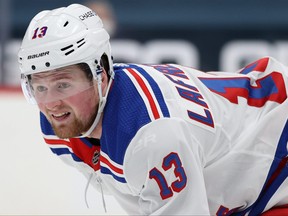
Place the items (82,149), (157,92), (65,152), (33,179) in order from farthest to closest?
(33,179)
(65,152)
(82,149)
(157,92)

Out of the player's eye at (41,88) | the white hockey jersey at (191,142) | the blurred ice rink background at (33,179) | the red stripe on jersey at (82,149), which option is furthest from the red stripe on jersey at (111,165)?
the blurred ice rink background at (33,179)

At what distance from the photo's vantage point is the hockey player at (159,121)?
1.88 metres

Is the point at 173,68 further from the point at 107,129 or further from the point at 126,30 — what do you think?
the point at 126,30

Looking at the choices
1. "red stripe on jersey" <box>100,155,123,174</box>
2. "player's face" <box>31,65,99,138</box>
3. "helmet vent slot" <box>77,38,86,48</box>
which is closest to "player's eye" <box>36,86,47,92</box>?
"player's face" <box>31,65,99,138</box>

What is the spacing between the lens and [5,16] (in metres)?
5.17

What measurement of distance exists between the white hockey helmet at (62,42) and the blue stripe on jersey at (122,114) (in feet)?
0.21

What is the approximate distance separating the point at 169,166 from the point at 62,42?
0.42m

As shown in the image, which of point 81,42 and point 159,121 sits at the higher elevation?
point 81,42

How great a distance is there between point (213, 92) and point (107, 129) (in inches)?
13.5

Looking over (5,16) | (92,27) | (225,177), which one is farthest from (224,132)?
(5,16)

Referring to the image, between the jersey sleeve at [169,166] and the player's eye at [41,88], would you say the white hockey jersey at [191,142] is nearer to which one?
the jersey sleeve at [169,166]

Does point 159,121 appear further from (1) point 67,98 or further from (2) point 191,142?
(1) point 67,98

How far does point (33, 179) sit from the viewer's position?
127 inches

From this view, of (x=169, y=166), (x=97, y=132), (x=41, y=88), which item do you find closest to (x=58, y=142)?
(x=97, y=132)
